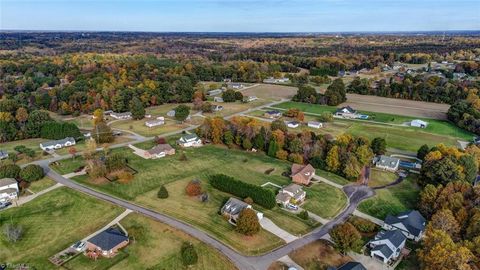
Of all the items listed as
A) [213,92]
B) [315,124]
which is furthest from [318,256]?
[213,92]

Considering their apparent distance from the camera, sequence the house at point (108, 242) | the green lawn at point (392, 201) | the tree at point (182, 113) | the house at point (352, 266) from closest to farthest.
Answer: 1. the house at point (352, 266)
2. the house at point (108, 242)
3. the green lawn at point (392, 201)
4. the tree at point (182, 113)

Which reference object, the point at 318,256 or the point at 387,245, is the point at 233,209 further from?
the point at 387,245

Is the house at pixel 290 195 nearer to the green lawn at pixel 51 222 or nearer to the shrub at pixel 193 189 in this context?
the shrub at pixel 193 189

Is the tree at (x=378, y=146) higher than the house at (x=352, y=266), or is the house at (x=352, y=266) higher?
the tree at (x=378, y=146)

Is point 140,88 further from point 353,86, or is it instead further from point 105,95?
point 353,86

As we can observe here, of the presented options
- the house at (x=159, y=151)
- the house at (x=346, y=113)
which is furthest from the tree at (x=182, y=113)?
the house at (x=346, y=113)

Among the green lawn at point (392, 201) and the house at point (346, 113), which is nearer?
the green lawn at point (392, 201)

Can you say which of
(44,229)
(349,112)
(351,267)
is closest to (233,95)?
(349,112)
